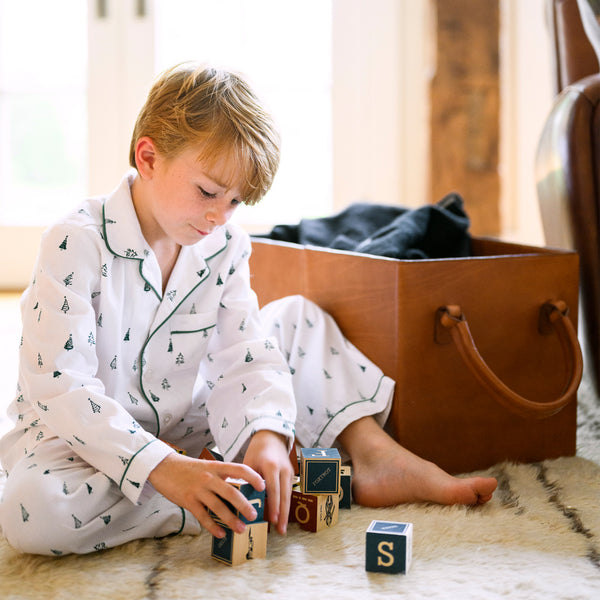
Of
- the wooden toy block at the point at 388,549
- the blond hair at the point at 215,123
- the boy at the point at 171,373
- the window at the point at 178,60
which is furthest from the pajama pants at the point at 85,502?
the window at the point at 178,60

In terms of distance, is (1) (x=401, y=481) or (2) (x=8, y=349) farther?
(2) (x=8, y=349)

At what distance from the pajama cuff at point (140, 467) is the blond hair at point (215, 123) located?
0.32 m

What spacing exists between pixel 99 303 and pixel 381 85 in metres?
2.28

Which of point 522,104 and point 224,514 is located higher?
point 522,104

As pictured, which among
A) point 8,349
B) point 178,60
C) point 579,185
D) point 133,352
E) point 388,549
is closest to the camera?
point 388,549

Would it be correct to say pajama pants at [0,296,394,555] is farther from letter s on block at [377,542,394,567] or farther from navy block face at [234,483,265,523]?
letter s on block at [377,542,394,567]

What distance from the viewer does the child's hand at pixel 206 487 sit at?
784 mm

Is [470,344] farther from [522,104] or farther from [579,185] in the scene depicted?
[522,104]

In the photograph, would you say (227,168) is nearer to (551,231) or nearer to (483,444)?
(483,444)

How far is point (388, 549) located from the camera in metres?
0.77

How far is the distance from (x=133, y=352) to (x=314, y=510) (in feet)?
1.01

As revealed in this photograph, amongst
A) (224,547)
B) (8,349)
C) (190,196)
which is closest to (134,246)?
(190,196)

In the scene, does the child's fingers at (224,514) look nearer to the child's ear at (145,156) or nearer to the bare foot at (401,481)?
the bare foot at (401,481)

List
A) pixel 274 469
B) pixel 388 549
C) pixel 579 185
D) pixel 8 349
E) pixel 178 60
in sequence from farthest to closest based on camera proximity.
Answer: pixel 178 60 → pixel 8 349 → pixel 579 185 → pixel 274 469 → pixel 388 549
